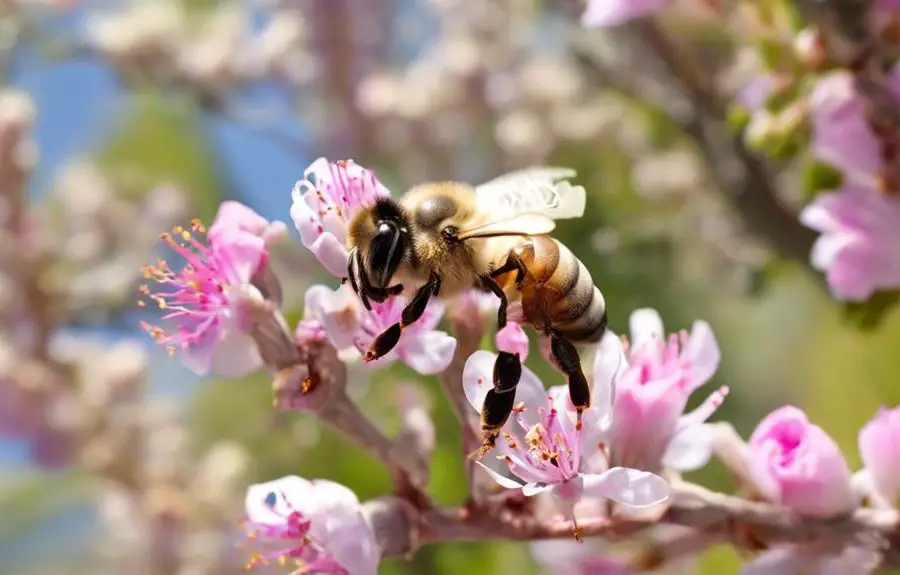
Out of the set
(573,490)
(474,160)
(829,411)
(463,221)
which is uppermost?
(474,160)

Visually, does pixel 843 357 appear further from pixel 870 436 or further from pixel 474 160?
pixel 870 436

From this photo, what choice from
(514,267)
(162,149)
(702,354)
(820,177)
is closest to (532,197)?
(514,267)

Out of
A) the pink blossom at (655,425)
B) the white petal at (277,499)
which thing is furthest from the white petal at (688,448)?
the white petal at (277,499)

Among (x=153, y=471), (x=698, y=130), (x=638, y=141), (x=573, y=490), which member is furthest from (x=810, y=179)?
(x=153, y=471)

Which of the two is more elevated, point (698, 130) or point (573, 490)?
point (698, 130)

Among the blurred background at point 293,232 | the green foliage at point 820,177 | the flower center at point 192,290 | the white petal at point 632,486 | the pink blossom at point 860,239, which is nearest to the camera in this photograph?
the white petal at point 632,486

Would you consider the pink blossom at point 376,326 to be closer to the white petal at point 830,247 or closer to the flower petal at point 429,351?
the flower petal at point 429,351

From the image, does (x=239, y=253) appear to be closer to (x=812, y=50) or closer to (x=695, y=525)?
(x=695, y=525)
